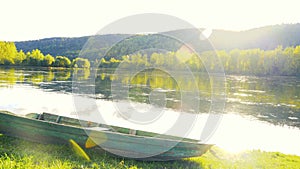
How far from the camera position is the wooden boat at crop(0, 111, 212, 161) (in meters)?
8.82

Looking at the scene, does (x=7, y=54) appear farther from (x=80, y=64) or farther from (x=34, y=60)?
(x=80, y=64)

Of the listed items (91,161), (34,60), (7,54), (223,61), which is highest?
(223,61)

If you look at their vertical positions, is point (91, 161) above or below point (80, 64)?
below

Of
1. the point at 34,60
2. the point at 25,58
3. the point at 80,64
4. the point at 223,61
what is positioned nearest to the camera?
the point at 223,61

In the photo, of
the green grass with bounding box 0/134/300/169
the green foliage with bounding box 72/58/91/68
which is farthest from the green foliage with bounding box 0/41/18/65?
the green grass with bounding box 0/134/300/169

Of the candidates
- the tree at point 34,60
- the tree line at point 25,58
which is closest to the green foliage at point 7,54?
the tree line at point 25,58

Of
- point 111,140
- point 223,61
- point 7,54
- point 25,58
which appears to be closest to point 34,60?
point 25,58

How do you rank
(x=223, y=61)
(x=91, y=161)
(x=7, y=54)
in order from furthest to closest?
(x=223, y=61) → (x=7, y=54) → (x=91, y=161)

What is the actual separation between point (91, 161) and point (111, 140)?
0.89 metres

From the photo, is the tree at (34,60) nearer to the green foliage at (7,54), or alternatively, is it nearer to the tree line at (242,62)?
the green foliage at (7,54)

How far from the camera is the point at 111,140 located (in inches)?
356

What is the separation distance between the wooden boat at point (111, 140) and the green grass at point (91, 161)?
0.80 feet

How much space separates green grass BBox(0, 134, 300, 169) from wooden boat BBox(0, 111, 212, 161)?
9.6 inches

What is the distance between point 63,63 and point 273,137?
10836 centimetres
